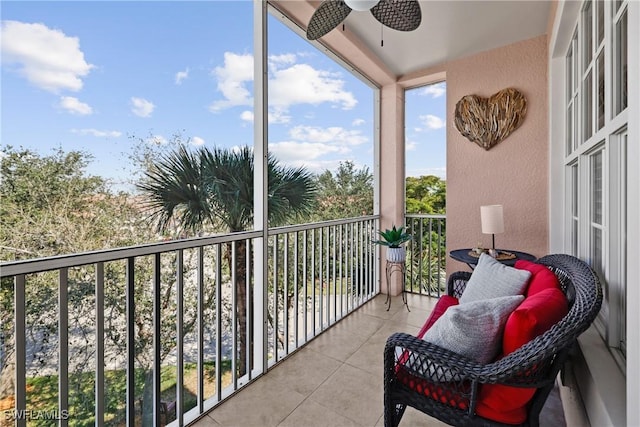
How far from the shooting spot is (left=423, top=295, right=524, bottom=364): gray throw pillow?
1150 millimetres

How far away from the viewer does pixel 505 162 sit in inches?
117

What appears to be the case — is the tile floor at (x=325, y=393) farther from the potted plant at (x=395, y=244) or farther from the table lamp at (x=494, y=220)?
the table lamp at (x=494, y=220)

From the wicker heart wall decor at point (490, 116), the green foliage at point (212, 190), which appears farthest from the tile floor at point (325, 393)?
the wicker heart wall decor at point (490, 116)

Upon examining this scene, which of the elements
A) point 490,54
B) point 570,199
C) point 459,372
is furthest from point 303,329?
point 490,54

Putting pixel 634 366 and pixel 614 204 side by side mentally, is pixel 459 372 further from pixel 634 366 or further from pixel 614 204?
pixel 614 204

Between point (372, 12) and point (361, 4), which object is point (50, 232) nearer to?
point (361, 4)

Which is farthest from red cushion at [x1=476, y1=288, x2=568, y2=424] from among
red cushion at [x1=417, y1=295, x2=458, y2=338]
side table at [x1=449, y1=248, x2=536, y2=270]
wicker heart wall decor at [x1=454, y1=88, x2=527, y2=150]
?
wicker heart wall decor at [x1=454, y1=88, x2=527, y2=150]

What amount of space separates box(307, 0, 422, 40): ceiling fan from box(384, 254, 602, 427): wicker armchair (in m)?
1.65

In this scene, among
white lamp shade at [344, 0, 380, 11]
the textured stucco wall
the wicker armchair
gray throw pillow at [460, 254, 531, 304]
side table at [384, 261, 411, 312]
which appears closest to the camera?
the wicker armchair

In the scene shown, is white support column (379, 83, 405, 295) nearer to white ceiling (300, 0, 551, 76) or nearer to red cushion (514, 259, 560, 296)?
white ceiling (300, 0, 551, 76)

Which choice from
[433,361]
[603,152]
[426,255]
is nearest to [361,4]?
[603,152]

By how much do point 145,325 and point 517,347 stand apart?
6.48 feet

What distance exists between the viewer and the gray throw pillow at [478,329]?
115 cm

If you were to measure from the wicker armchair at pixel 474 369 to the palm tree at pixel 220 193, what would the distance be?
1200 millimetres
